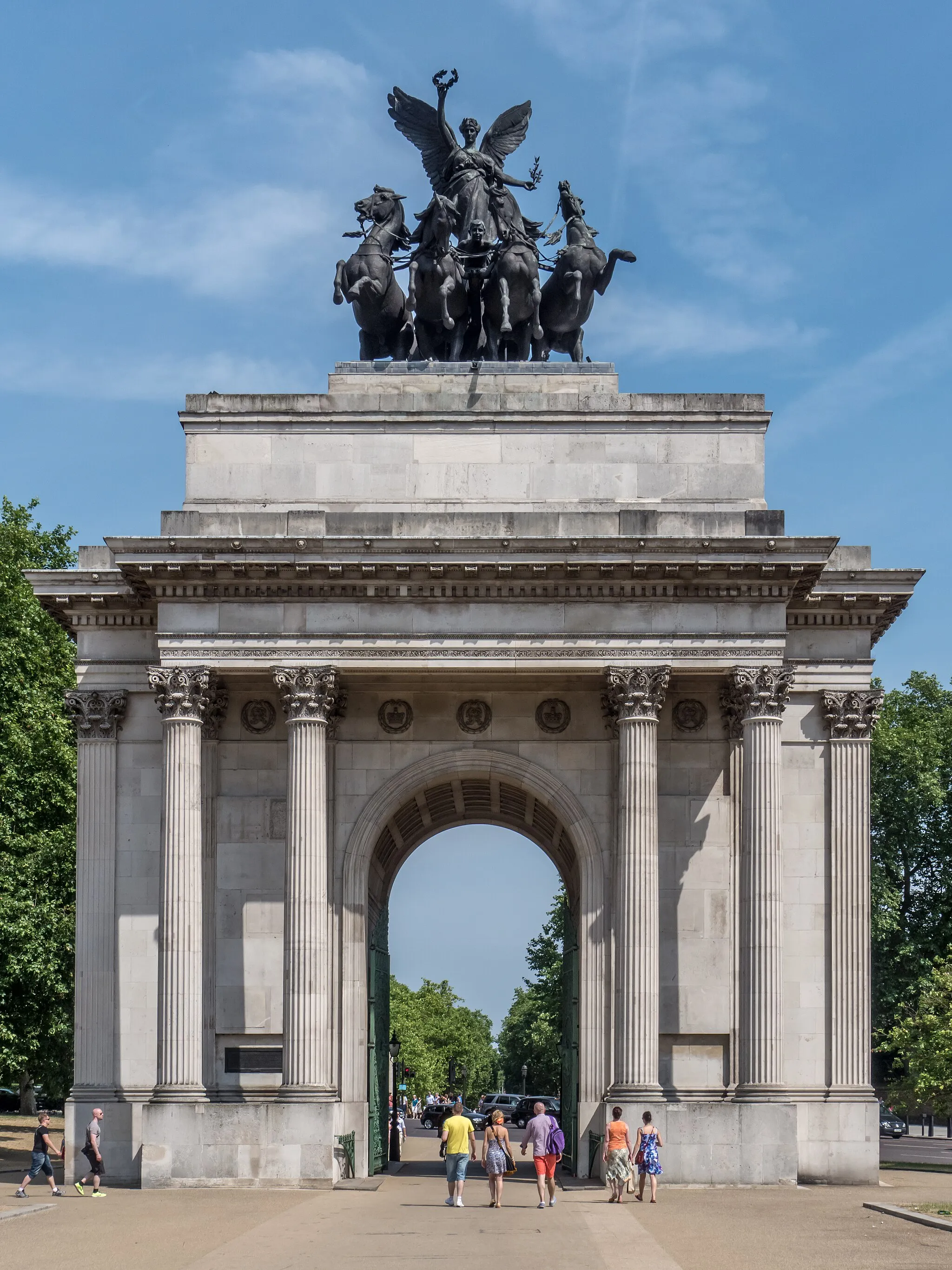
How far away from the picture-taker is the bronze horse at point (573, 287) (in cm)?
4709

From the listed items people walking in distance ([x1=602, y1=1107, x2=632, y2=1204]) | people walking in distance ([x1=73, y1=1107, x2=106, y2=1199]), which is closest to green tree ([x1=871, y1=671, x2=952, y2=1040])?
people walking in distance ([x1=602, y1=1107, x2=632, y2=1204])

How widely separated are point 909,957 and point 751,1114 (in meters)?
35.5

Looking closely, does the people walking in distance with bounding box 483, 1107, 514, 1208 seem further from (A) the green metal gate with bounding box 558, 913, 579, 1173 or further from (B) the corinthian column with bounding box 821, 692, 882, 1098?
(B) the corinthian column with bounding box 821, 692, 882, 1098

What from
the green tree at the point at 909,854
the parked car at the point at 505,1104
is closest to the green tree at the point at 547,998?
the parked car at the point at 505,1104

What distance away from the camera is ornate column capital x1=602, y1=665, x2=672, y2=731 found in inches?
1656

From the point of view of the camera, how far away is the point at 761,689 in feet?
138

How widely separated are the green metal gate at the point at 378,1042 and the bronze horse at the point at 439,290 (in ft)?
46.5

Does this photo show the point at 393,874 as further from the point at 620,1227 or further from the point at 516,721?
the point at 620,1227

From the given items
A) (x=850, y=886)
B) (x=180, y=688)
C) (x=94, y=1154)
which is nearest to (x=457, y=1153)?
(x=94, y=1154)

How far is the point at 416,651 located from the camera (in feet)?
139

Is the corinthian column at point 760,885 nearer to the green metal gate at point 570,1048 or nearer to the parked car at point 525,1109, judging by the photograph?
the green metal gate at point 570,1048

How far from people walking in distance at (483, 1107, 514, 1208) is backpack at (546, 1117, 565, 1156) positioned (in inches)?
36.6

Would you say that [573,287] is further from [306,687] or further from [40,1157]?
[40,1157]

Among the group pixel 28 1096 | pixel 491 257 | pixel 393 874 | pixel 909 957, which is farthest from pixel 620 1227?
pixel 28 1096
